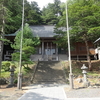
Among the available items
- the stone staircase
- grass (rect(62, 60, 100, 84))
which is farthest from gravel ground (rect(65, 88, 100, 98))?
grass (rect(62, 60, 100, 84))

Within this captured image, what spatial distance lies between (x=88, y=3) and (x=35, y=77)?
1064cm

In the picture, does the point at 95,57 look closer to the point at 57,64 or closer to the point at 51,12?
the point at 57,64

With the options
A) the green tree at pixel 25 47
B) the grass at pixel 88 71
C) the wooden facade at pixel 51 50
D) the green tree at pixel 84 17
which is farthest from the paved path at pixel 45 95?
the wooden facade at pixel 51 50

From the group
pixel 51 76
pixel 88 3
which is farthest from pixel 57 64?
pixel 88 3

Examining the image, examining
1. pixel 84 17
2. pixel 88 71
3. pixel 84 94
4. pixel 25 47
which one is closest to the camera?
pixel 84 94

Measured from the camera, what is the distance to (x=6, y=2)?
11.8 metres

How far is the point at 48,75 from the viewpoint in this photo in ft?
37.6

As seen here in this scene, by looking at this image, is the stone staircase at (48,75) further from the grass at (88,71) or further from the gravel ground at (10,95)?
the gravel ground at (10,95)

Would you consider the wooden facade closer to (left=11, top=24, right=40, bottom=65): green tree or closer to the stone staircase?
the stone staircase

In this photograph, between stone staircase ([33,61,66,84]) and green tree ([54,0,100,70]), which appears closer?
stone staircase ([33,61,66,84])

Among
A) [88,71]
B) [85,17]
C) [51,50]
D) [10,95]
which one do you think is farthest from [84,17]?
[10,95]

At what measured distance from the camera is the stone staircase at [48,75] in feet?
33.2

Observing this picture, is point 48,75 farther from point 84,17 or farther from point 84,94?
point 84,17

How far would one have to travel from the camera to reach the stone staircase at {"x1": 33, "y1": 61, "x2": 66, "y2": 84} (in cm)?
1013
